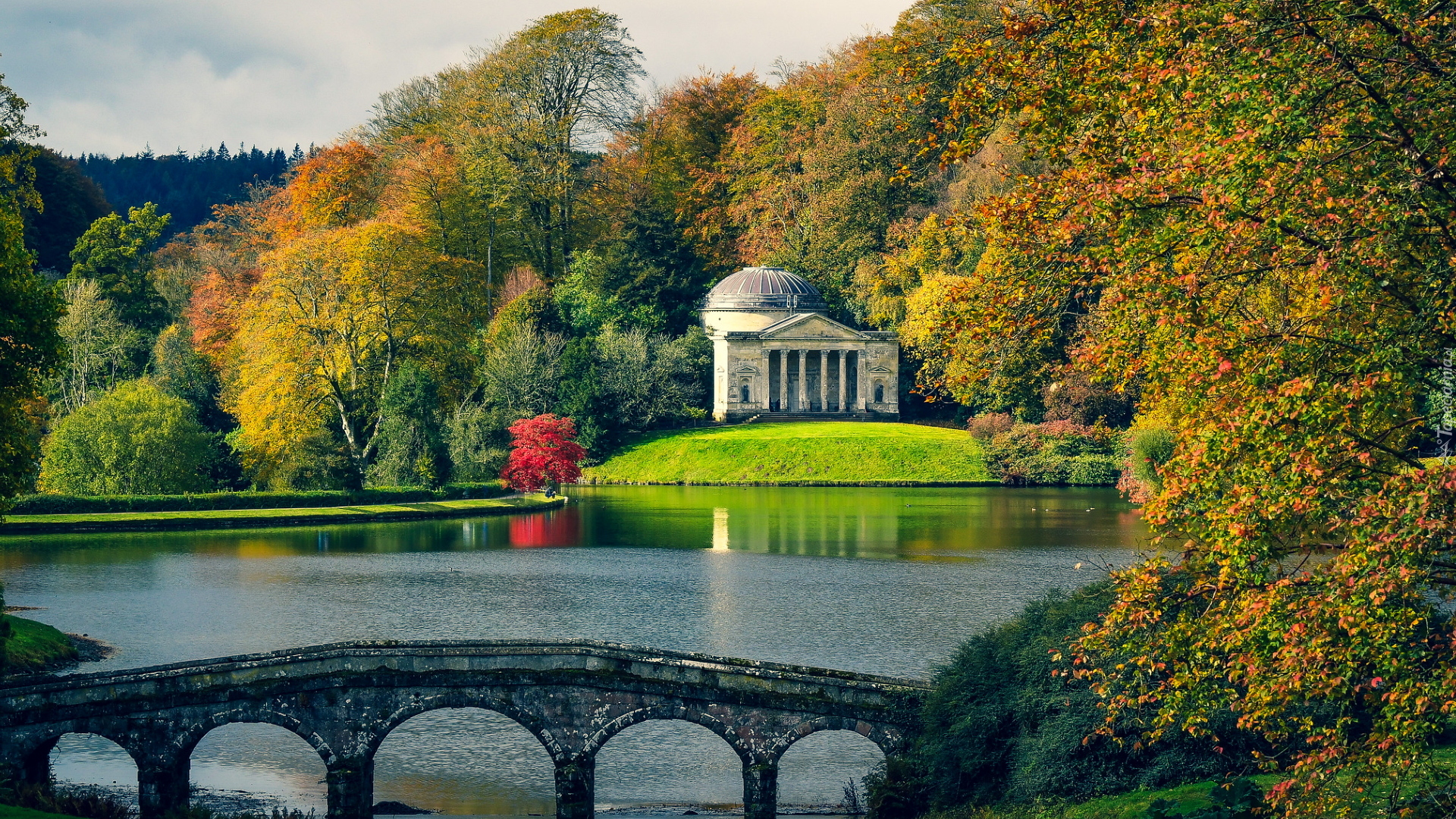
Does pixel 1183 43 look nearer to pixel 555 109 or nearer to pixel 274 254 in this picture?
pixel 274 254

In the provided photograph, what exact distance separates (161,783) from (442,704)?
4325 millimetres

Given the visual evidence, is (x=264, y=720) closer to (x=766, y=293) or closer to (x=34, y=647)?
(x=34, y=647)

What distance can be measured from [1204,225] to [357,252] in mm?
58698

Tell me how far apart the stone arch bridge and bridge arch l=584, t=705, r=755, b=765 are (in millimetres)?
23

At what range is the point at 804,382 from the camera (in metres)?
103

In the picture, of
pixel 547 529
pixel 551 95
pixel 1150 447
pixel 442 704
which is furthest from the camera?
pixel 551 95

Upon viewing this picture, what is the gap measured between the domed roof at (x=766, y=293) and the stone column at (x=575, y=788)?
256 feet

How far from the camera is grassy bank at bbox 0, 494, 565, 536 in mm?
50781

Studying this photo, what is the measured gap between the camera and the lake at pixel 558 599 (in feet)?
79.3

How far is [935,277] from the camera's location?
3250 inches

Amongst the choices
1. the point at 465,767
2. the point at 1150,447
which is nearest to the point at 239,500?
the point at 465,767

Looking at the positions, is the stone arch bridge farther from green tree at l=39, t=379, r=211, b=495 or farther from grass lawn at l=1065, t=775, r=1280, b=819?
green tree at l=39, t=379, r=211, b=495

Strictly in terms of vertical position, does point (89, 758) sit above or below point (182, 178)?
below

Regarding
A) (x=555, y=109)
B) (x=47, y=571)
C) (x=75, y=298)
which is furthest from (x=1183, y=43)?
(x=555, y=109)
